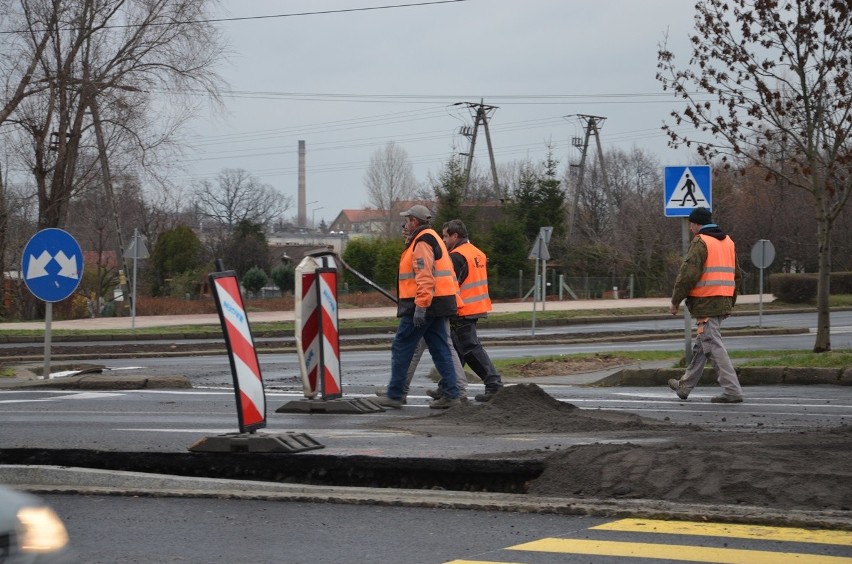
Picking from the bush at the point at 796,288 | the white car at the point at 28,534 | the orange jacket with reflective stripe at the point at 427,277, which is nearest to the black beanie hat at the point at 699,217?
the orange jacket with reflective stripe at the point at 427,277

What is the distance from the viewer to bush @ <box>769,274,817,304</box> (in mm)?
40938

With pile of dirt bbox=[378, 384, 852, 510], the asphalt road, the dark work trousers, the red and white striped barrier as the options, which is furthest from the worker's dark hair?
the asphalt road

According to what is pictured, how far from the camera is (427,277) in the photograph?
1078cm

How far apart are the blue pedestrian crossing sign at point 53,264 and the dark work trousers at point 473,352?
214 inches

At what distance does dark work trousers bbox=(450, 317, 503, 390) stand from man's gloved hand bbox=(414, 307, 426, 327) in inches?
61.4

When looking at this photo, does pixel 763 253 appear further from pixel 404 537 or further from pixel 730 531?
pixel 404 537

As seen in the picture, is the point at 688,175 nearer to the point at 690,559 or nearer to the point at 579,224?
the point at 690,559

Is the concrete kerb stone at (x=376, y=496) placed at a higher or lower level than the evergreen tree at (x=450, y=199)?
lower

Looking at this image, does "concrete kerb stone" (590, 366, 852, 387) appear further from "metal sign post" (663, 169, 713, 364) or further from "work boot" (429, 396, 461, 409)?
"work boot" (429, 396, 461, 409)

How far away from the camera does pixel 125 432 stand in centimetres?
915

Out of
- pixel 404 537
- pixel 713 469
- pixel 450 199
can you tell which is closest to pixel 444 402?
→ pixel 713 469

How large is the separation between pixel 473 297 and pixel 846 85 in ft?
25.6

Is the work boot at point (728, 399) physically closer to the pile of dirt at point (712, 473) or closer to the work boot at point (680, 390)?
the work boot at point (680, 390)

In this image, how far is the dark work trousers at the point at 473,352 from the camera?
12.1 meters
